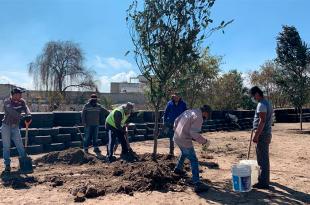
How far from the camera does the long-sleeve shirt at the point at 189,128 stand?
6.80 meters

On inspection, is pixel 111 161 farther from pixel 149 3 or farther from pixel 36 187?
pixel 149 3

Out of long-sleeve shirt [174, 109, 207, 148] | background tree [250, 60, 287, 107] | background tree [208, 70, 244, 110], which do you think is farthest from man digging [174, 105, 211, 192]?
background tree [250, 60, 287, 107]

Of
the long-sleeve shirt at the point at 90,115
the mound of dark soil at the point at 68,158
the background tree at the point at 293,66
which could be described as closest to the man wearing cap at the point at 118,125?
the mound of dark soil at the point at 68,158

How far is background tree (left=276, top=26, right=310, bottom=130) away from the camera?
65.1ft

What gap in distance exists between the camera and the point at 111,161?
9.76m

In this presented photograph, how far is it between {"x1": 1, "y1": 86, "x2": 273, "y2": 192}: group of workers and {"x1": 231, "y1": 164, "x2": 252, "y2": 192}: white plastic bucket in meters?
0.65

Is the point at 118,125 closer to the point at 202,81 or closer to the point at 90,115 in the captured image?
the point at 90,115

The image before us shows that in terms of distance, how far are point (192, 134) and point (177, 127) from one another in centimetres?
45

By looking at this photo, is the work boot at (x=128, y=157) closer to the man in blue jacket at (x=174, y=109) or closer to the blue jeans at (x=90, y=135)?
the man in blue jacket at (x=174, y=109)

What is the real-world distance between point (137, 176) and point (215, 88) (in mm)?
17070

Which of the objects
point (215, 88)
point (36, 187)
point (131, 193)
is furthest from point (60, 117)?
point (215, 88)

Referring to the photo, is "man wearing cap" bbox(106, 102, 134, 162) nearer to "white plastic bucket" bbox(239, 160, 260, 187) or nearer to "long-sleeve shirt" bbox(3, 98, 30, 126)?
"long-sleeve shirt" bbox(3, 98, 30, 126)

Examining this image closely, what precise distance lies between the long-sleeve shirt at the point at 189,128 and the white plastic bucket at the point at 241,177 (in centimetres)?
70

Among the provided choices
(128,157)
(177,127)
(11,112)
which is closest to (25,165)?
(11,112)
